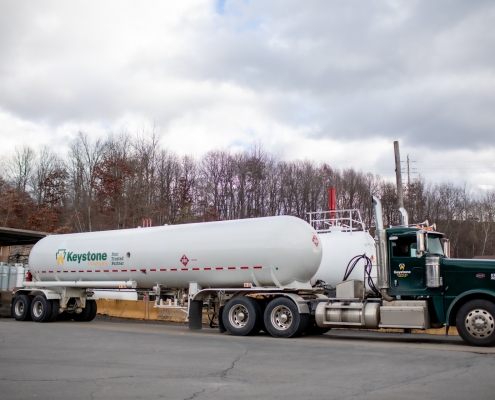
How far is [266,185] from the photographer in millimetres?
53219

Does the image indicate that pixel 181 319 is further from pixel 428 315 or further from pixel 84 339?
pixel 428 315

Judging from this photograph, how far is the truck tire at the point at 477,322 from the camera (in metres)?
13.0

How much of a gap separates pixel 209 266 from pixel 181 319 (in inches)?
260

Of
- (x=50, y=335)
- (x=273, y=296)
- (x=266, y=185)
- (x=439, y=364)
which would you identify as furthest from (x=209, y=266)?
(x=266, y=185)

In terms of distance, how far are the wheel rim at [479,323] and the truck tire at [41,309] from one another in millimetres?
14305

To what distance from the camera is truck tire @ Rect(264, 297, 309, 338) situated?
50.2 feet

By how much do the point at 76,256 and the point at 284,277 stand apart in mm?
8353

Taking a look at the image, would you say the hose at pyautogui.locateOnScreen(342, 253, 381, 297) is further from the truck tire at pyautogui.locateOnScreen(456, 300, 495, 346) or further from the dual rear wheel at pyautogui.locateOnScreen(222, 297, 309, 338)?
the truck tire at pyautogui.locateOnScreen(456, 300, 495, 346)

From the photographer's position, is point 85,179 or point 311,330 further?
point 85,179

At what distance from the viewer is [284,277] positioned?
15922 millimetres

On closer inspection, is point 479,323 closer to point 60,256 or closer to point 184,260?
point 184,260

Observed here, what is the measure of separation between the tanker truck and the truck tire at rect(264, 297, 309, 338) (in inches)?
1.1

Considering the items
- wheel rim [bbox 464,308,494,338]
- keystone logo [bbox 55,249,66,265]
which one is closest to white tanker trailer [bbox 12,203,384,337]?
keystone logo [bbox 55,249,66,265]

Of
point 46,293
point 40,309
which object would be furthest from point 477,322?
point 40,309
